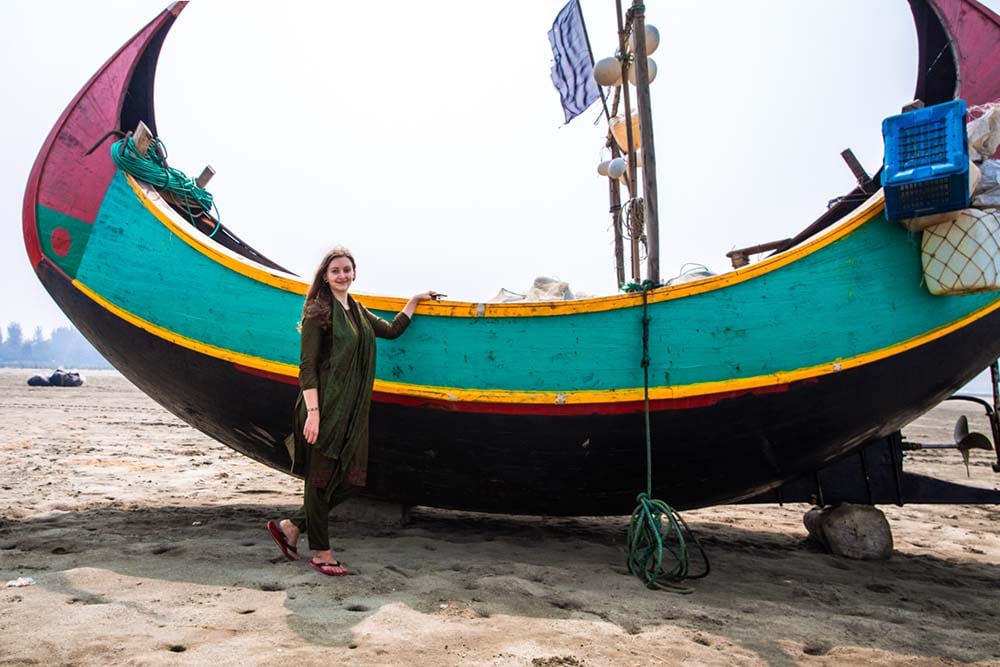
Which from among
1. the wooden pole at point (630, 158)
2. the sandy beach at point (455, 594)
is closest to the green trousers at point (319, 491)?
the sandy beach at point (455, 594)

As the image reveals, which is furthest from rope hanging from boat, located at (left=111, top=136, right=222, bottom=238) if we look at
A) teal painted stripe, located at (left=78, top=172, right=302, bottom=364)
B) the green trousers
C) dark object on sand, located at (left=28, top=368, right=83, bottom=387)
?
dark object on sand, located at (left=28, top=368, right=83, bottom=387)

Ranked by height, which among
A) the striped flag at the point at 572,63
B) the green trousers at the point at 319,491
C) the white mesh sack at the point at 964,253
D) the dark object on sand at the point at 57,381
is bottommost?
→ the dark object on sand at the point at 57,381

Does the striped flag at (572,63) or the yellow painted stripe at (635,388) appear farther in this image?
the striped flag at (572,63)

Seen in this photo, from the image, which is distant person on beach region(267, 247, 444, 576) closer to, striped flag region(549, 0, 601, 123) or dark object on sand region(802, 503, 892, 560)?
dark object on sand region(802, 503, 892, 560)

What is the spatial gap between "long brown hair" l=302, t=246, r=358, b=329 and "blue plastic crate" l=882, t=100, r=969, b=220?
2533mm

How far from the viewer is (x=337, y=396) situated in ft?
9.62

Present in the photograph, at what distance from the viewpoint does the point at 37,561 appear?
2994 millimetres

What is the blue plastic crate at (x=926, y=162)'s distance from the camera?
2748 mm

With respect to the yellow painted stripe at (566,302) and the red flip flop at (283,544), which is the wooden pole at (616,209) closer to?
the yellow painted stripe at (566,302)

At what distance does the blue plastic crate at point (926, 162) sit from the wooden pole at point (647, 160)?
1081 millimetres

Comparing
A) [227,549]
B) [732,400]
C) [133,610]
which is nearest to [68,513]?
[227,549]

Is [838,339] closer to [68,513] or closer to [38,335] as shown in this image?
[68,513]

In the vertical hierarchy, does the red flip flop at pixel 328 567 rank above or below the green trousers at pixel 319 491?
below

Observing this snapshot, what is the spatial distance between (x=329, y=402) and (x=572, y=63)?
363 centimetres
